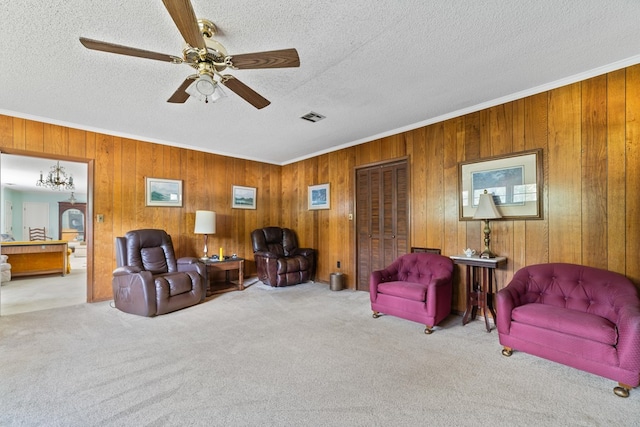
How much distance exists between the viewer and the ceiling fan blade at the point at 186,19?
138 cm

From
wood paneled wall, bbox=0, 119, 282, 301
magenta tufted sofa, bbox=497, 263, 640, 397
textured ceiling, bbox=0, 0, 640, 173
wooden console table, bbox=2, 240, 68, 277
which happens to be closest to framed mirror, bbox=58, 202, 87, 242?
wooden console table, bbox=2, 240, 68, 277

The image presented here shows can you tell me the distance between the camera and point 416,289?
9.89 feet

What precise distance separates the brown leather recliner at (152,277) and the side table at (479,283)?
10.9ft

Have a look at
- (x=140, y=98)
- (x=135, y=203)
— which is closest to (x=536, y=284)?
(x=140, y=98)

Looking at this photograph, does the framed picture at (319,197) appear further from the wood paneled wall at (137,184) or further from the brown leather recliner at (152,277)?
the brown leather recliner at (152,277)

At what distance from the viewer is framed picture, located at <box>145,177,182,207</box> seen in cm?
455

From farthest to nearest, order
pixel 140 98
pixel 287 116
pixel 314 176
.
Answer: pixel 314 176 < pixel 287 116 < pixel 140 98

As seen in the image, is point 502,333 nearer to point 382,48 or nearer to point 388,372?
point 388,372

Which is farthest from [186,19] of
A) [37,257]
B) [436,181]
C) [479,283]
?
[37,257]

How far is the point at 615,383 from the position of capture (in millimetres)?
1971

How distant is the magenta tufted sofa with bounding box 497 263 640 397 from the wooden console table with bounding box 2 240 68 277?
7.75 m

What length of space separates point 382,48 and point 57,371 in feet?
11.6

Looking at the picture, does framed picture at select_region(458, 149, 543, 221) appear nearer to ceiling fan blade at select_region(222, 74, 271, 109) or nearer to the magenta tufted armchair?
the magenta tufted armchair

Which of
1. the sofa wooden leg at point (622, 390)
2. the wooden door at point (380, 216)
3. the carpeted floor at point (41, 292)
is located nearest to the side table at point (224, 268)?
the carpeted floor at point (41, 292)
